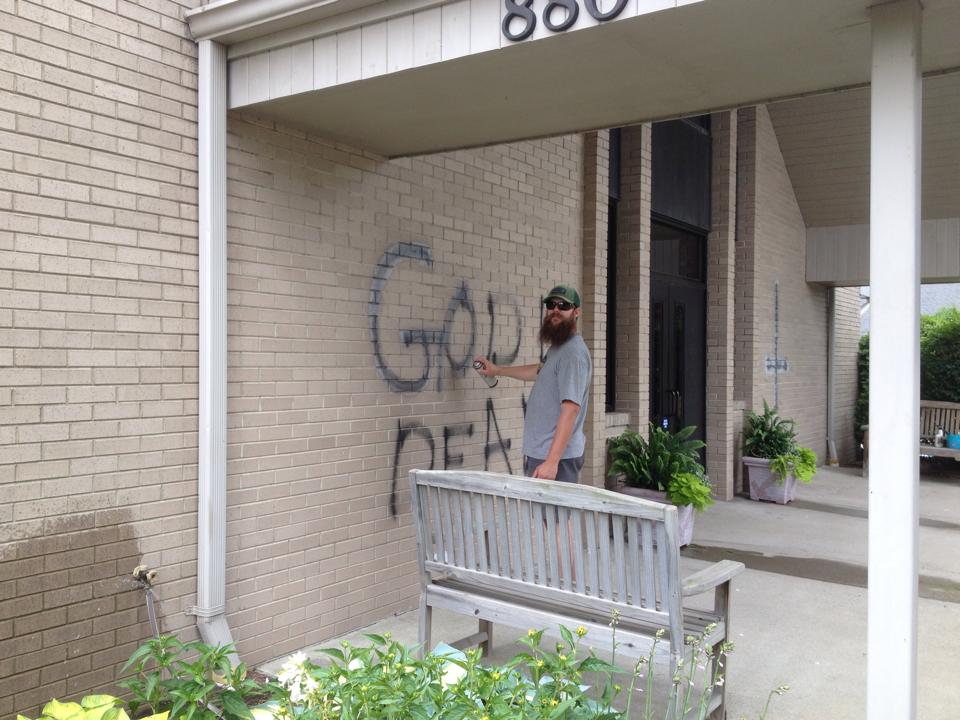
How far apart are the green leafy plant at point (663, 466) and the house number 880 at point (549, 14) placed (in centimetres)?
436

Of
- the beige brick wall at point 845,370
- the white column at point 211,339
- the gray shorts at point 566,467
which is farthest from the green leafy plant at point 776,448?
the white column at point 211,339

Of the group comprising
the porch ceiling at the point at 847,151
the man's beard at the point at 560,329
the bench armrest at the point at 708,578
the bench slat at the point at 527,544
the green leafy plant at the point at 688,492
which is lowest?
the green leafy plant at the point at 688,492

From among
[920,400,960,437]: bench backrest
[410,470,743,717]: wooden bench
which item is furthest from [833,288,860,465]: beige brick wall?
[410,470,743,717]: wooden bench

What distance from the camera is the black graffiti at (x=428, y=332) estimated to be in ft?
15.5

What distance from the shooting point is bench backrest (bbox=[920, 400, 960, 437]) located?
11.9 m

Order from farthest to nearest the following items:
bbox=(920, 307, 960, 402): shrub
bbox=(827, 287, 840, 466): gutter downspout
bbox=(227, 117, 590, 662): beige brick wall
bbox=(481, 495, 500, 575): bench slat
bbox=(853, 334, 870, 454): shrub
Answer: bbox=(853, 334, 870, 454): shrub, bbox=(920, 307, 960, 402): shrub, bbox=(827, 287, 840, 466): gutter downspout, bbox=(227, 117, 590, 662): beige brick wall, bbox=(481, 495, 500, 575): bench slat

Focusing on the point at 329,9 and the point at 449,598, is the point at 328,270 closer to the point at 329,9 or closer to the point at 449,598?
the point at 329,9

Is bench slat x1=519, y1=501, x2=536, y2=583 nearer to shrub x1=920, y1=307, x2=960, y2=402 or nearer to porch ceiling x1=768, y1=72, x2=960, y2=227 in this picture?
porch ceiling x1=768, y1=72, x2=960, y2=227

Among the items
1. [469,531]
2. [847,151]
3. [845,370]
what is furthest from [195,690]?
[845,370]

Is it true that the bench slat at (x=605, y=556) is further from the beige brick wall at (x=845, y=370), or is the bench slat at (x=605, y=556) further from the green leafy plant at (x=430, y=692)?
the beige brick wall at (x=845, y=370)

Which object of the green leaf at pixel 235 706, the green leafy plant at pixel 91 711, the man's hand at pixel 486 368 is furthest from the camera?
the man's hand at pixel 486 368

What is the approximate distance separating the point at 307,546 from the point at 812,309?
32.2 ft

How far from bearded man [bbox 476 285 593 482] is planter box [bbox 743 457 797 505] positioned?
16.8ft

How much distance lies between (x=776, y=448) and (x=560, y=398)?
18.4 feet
